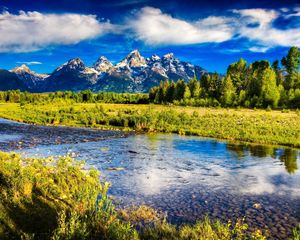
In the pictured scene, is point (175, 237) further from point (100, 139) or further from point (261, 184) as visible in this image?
point (100, 139)

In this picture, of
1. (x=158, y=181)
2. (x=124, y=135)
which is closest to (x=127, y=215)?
(x=158, y=181)

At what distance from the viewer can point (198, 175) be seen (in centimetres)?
2564

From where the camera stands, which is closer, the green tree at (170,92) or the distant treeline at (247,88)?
the distant treeline at (247,88)

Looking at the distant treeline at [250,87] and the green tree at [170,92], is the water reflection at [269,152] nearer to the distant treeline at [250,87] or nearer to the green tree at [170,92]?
the distant treeline at [250,87]

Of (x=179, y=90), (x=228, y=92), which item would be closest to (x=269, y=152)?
(x=228, y=92)

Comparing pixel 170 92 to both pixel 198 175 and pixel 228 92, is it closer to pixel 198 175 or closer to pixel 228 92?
pixel 228 92

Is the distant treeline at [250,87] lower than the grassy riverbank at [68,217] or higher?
higher

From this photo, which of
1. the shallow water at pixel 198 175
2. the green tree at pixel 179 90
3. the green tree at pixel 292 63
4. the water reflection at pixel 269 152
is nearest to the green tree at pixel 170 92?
the green tree at pixel 179 90

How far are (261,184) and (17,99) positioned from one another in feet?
639

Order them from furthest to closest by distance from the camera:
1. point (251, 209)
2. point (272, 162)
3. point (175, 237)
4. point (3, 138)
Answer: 1. point (3, 138)
2. point (272, 162)
3. point (251, 209)
4. point (175, 237)

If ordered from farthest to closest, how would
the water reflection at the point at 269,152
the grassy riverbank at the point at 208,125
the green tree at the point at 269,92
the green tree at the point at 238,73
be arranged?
the green tree at the point at 238,73 → the green tree at the point at 269,92 → the grassy riverbank at the point at 208,125 → the water reflection at the point at 269,152

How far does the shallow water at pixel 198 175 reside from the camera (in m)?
17.6

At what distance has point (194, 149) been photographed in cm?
3881

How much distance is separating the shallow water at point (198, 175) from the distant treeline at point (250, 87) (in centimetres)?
5682
